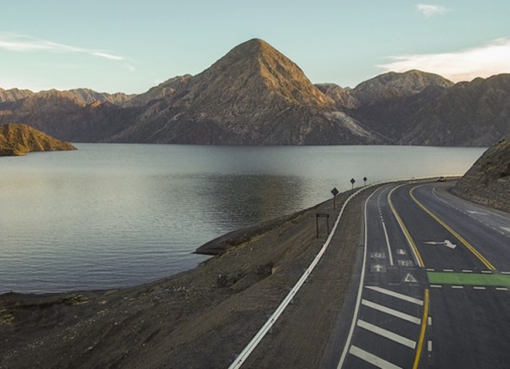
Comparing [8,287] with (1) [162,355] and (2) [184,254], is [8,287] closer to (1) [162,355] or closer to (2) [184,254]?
(2) [184,254]

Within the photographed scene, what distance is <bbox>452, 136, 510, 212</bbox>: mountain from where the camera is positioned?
51.2 metres

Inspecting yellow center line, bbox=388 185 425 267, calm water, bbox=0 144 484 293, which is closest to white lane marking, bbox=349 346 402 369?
yellow center line, bbox=388 185 425 267

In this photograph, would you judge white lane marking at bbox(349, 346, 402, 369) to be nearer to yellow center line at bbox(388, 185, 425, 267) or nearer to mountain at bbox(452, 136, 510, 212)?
yellow center line at bbox(388, 185, 425, 267)

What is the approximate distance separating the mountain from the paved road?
1323 centimetres

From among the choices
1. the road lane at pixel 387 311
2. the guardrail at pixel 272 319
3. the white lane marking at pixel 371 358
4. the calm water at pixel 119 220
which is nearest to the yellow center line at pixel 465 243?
the road lane at pixel 387 311

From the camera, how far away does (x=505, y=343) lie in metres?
15.4

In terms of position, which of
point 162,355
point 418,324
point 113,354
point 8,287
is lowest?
point 8,287

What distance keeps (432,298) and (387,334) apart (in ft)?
16.7

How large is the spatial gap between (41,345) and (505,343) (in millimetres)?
21086

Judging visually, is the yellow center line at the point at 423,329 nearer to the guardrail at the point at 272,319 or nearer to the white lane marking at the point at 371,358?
the white lane marking at the point at 371,358

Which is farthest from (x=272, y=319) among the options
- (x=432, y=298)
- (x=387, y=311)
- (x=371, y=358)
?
(x=432, y=298)

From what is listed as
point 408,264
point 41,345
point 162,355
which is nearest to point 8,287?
point 41,345

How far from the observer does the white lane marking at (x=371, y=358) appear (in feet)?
45.5

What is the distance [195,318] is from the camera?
20.7 m
